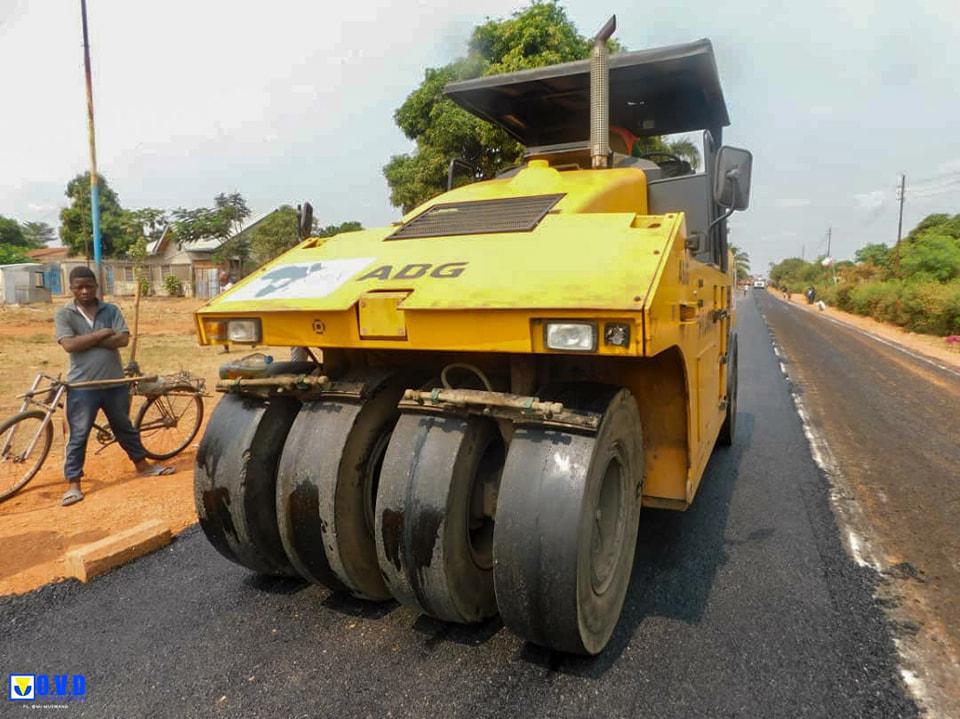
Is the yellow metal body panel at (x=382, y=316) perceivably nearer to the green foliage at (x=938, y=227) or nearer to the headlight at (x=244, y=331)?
the headlight at (x=244, y=331)

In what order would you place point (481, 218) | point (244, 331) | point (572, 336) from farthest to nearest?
point (481, 218)
point (244, 331)
point (572, 336)

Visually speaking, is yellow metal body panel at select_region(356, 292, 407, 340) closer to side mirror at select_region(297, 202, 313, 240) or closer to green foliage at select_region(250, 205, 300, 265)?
side mirror at select_region(297, 202, 313, 240)

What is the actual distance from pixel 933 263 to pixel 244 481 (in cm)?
3887

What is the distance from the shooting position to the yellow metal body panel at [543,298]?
2258 mm

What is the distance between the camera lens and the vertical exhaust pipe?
361cm

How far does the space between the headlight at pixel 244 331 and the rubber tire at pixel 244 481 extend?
1.01 feet

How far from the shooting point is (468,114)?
1523 cm

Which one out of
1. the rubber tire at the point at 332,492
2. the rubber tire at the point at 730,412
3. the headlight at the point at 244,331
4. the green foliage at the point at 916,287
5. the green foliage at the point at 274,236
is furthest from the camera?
the green foliage at the point at 274,236

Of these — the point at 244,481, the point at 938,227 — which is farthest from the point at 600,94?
the point at 938,227

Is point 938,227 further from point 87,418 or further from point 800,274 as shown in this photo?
point 87,418

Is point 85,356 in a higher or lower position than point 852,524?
higher

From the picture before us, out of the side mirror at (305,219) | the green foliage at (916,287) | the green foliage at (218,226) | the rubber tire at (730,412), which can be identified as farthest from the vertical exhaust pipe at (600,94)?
the green foliage at (218,226)

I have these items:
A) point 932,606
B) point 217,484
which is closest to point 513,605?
point 217,484

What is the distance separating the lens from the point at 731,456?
5727 mm
